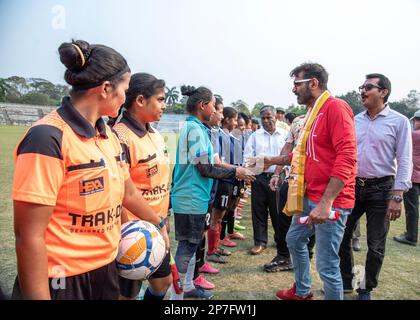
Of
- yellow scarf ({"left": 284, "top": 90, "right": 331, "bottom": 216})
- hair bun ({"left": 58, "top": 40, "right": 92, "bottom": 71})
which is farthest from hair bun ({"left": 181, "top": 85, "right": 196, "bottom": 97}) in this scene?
hair bun ({"left": 58, "top": 40, "right": 92, "bottom": 71})

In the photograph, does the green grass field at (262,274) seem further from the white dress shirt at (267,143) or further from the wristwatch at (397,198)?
the white dress shirt at (267,143)

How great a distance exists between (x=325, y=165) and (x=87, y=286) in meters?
2.04

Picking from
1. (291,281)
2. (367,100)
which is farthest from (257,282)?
(367,100)

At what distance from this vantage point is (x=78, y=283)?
1549 millimetres

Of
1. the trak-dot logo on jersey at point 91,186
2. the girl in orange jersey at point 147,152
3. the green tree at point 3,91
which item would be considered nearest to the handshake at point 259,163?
the girl in orange jersey at point 147,152

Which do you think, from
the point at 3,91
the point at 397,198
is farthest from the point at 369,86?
the point at 3,91

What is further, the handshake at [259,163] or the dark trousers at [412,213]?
the dark trousers at [412,213]

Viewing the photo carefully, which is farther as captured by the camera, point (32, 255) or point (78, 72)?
point (78, 72)

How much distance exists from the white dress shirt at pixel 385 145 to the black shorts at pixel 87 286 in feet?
9.54

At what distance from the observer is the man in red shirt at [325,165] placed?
99.3 inches

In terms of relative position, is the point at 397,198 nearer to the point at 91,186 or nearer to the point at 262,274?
the point at 262,274

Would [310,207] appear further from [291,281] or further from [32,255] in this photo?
[32,255]
